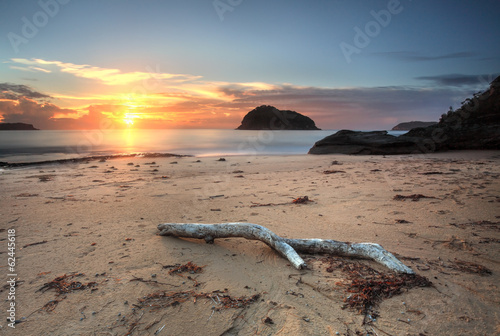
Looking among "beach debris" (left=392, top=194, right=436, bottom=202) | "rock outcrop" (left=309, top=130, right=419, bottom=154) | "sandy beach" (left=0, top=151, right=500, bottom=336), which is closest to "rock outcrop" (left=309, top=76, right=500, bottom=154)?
"rock outcrop" (left=309, top=130, right=419, bottom=154)

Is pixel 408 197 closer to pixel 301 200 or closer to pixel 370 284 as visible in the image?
pixel 301 200

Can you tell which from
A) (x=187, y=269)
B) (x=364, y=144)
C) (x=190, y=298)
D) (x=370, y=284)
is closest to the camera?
(x=190, y=298)

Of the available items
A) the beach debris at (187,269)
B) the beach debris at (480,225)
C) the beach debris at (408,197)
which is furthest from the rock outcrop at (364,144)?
the beach debris at (187,269)

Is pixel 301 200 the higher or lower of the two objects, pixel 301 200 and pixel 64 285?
the higher

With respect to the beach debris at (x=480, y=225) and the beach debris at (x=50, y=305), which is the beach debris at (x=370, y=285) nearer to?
the beach debris at (x=480, y=225)

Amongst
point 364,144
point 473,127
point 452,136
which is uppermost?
point 473,127

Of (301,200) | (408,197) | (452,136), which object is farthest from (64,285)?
(452,136)

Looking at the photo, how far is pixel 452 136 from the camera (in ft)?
55.6

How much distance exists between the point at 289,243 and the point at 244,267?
772mm

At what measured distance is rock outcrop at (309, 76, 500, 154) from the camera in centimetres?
1605

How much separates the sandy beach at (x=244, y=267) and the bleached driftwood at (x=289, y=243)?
0.39 ft

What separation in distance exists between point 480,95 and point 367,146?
769 cm

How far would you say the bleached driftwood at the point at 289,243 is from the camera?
3311mm

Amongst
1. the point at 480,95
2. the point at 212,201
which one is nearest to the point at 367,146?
the point at 480,95
